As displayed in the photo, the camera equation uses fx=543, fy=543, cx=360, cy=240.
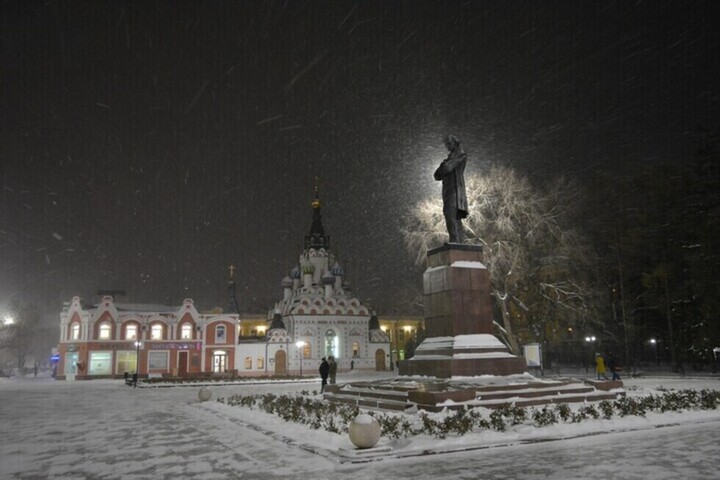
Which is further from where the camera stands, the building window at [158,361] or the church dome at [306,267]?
the church dome at [306,267]

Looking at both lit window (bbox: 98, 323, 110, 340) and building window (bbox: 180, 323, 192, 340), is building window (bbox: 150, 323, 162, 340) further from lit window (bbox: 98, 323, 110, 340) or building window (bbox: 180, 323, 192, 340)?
lit window (bbox: 98, 323, 110, 340)

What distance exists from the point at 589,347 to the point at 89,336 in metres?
44.4

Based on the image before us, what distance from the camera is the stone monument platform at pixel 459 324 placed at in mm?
14906

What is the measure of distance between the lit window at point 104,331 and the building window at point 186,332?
257 inches

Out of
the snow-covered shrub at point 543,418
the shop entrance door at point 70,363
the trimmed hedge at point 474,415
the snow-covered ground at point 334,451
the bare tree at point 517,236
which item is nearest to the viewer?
the snow-covered ground at point 334,451

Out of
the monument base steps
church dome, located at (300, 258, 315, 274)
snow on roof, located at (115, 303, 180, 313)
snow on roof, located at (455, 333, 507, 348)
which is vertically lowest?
the monument base steps

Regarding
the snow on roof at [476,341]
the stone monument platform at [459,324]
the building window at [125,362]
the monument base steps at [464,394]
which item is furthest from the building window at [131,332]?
the snow on roof at [476,341]

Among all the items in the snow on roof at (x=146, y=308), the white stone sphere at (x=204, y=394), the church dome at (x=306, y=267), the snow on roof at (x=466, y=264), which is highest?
the church dome at (x=306, y=267)

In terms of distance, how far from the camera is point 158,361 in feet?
169

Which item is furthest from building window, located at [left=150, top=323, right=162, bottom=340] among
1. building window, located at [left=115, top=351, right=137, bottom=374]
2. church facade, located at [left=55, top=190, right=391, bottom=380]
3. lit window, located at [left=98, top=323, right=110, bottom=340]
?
lit window, located at [left=98, top=323, right=110, bottom=340]

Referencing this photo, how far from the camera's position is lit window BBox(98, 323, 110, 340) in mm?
50359

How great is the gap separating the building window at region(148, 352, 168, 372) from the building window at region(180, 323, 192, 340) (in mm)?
2225

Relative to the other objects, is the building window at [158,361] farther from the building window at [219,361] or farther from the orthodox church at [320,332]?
the orthodox church at [320,332]

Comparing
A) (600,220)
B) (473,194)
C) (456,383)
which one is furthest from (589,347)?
(456,383)
